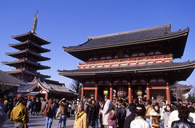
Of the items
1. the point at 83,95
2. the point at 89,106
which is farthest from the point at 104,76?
the point at 89,106

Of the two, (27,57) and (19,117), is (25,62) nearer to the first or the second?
(27,57)

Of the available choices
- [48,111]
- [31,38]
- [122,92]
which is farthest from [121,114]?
[31,38]

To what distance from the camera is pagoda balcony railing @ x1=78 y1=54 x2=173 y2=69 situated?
1433 cm

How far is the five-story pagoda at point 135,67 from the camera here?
13.6 m

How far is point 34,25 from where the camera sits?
40938 millimetres

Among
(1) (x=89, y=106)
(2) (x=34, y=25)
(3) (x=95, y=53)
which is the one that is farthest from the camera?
(2) (x=34, y=25)

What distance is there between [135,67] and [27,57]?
29.9 metres

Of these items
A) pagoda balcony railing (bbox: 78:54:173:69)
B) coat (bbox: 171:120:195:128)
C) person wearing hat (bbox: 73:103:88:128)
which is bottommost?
person wearing hat (bbox: 73:103:88:128)

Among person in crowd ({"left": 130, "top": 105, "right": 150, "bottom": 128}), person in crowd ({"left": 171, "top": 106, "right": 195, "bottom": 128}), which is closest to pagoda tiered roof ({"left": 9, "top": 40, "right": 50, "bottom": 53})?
person in crowd ({"left": 130, "top": 105, "right": 150, "bottom": 128})

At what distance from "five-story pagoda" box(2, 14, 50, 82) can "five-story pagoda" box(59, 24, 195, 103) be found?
19355 mm

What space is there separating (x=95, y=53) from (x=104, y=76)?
139 inches

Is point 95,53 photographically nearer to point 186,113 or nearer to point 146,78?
point 146,78

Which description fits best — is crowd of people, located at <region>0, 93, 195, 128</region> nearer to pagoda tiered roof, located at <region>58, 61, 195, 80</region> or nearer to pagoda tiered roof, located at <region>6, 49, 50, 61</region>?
pagoda tiered roof, located at <region>58, 61, 195, 80</region>

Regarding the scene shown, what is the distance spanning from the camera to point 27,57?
3522 cm
